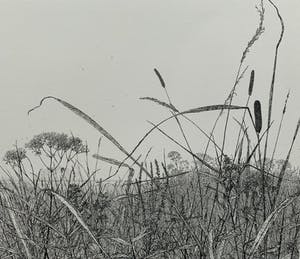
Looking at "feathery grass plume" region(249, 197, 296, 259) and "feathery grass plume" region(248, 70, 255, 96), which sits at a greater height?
"feathery grass plume" region(248, 70, 255, 96)

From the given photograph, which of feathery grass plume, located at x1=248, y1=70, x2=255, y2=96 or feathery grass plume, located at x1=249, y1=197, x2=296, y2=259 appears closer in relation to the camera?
feathery grass plume, located at x1=249, y1=197, x2=296, y2=259

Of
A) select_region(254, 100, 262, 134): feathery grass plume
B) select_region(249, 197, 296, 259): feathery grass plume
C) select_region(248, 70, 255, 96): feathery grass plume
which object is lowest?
select_region(249, 197, 296, 259): feathery grass plume

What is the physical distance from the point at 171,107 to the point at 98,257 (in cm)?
78

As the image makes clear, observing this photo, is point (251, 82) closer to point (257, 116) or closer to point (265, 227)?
point (257, 116)

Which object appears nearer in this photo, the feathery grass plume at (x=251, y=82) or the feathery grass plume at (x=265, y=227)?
the feathery grass plume at (x=265, y=227)

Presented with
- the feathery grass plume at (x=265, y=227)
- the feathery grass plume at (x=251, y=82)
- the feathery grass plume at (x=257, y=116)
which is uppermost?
the feathery grass plume at (x=251, y=82)

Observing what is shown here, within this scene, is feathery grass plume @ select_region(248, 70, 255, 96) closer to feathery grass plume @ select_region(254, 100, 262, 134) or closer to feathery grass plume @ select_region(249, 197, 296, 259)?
Answer: feathery grass plume @ select_region(254, 100, 262, 134)

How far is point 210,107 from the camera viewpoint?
0.98 metres

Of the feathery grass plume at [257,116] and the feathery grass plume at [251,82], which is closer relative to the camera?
the feathery grass plume at [257,116]

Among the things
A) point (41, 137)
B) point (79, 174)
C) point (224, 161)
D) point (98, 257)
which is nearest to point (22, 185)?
point (79, 174)

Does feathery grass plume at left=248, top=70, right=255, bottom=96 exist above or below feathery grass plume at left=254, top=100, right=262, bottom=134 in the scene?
above

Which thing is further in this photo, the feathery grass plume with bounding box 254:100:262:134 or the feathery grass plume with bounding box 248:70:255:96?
the feathery grass plume with bounding box 248:70:255:96

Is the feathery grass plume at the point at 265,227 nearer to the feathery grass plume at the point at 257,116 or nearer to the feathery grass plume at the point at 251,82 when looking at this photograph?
the feathery grass plume at the point at 257,116

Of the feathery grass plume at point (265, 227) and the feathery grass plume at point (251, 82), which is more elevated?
the feathery grass plume at point (251, 82)
